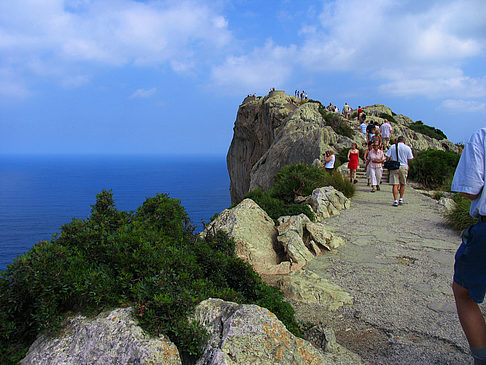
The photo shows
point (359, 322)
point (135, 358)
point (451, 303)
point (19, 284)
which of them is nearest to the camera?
point (135, 358)

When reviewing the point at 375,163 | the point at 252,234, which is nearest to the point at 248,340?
the point at 252,234

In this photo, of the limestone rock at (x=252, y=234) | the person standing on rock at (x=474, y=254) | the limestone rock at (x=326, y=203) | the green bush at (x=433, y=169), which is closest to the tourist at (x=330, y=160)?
the limestone rock at (x=326, y=203)

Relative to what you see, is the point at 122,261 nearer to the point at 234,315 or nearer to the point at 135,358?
the point at 135,358

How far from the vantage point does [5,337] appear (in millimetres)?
2689

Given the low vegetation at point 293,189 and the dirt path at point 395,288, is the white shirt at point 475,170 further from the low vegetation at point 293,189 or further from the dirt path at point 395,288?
the low vegetation at point 293,189

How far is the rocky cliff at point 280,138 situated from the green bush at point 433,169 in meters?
4.21

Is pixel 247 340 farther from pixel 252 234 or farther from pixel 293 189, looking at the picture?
pixel 293 189

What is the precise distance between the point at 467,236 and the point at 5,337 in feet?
12.1

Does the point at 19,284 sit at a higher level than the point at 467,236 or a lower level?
lower

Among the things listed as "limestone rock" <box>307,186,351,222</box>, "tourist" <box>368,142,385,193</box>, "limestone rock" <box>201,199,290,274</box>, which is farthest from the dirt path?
"tourist" <box>368,142,385,193</box>

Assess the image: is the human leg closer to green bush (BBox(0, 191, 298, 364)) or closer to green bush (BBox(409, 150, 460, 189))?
green bush (BBox(0, 191, 298, 364))

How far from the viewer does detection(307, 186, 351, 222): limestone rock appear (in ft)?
31.8

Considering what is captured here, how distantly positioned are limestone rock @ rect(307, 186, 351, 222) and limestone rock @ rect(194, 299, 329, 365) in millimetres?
6988

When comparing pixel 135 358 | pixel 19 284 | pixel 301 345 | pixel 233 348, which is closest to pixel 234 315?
pixel 233 348
